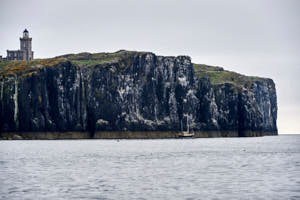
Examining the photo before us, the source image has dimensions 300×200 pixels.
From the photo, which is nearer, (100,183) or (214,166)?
(100,183)

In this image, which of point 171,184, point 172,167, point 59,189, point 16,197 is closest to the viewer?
point 16,197

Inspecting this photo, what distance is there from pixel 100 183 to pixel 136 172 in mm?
12469

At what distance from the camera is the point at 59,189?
5453cm

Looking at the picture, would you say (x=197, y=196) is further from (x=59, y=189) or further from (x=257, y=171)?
(x=257, y=171)

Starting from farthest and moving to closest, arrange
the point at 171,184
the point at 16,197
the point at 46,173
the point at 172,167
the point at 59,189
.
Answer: the point at 172,167, the point at 46,173, the point at 171,184, the point at 59,189, the point at 16,197

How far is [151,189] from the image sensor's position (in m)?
54.7

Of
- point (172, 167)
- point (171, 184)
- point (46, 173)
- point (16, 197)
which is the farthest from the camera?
point (172, 167)

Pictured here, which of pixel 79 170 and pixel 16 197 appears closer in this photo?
pixel 16 197

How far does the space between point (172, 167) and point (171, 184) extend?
68.7ft

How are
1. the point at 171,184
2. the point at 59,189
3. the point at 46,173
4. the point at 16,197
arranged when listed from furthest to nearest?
the point at 46,173
the point at 171,184
the point at 59,189
the point at 16,197

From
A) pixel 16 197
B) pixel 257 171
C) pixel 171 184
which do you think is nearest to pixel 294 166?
pixel 257 171

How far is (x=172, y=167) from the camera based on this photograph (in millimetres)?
79188

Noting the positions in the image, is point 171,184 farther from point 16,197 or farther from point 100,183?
point 16,197

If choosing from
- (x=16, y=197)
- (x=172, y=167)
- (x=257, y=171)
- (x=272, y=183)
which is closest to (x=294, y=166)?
(x=257, y=171)
